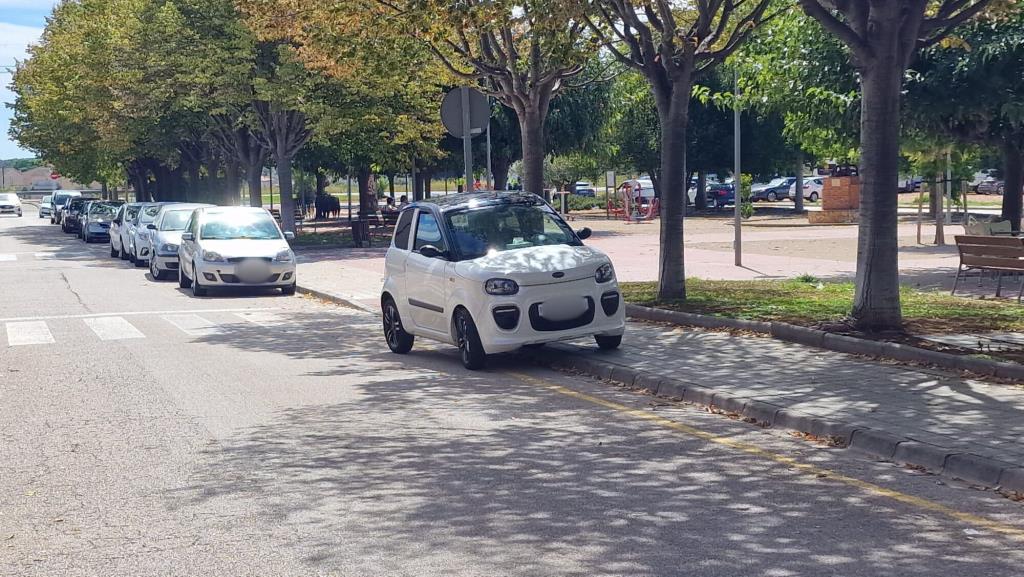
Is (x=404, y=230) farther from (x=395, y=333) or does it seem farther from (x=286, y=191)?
(x=286, y=191)

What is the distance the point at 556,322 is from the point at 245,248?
11435 mm

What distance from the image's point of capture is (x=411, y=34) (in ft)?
56.5

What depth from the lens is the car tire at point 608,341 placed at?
12250 millimetres

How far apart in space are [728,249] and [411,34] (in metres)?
14.3

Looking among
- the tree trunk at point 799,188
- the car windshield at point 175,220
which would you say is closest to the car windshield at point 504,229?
the car windshield at point 175,220

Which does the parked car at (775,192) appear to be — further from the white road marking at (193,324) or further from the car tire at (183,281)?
the white road marking at (193,324)

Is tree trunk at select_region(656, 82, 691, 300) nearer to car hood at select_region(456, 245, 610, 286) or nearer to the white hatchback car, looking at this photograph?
the white hatchback car

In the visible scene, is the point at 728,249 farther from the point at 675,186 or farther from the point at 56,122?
the point at 56,122

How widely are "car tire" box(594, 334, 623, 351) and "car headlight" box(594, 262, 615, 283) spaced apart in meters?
0.61

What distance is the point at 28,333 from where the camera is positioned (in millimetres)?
16031

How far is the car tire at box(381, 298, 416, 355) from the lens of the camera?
1341 cm

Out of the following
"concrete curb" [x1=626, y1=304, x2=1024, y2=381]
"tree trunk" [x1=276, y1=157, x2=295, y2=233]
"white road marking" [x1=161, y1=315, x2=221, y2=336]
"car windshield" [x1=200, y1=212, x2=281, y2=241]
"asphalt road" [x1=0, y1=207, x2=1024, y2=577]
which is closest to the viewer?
"asphalt road" [x1=0, y1=207, x2=1024, y2=577]

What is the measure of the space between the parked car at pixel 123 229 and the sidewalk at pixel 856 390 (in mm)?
22421

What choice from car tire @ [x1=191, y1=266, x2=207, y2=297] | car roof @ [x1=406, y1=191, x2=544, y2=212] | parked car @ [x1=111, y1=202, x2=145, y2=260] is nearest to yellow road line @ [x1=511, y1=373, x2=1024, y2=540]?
car roof @ [x1=406, y1=191, x2=544, y2=212]
